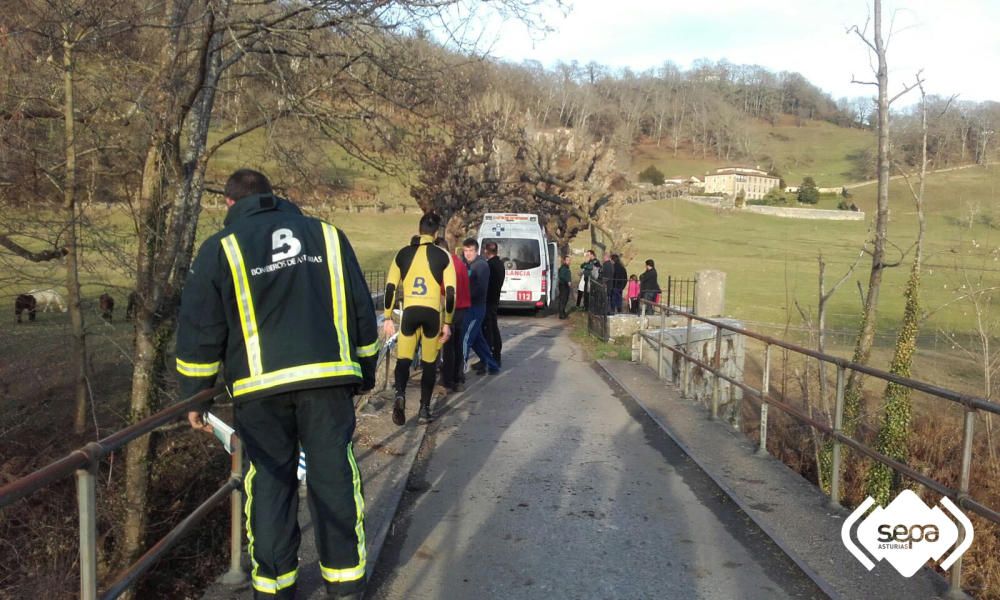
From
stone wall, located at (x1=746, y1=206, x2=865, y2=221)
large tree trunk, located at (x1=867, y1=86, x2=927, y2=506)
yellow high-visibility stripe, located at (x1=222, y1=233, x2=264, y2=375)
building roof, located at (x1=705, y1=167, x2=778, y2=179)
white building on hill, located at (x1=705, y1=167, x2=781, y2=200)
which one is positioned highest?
building roof, located at (x1=705, y1=167, x2=778, y2=179)

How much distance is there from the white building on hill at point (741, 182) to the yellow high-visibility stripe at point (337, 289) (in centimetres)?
10443

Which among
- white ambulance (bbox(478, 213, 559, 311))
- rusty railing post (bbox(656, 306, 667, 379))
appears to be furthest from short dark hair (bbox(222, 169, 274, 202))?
white ambulance (bbox(478, 213, 559, 311))

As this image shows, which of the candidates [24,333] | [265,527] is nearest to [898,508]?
[265,527]

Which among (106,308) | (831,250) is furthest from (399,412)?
(831,250)

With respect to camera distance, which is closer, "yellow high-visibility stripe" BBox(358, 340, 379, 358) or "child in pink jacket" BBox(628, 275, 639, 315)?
"yellow high-visibility stripe" BBox(358, 340, 379, 358)

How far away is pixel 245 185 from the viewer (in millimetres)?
3807

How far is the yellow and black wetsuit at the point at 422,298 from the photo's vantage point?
7.91 metres

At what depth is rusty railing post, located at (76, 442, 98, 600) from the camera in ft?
9.30

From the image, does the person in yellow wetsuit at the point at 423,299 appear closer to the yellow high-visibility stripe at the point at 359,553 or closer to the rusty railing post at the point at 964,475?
the yellow high-visibility stripe at the point at 359,553

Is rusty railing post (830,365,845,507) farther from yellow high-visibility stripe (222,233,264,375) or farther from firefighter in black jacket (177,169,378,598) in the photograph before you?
yellow high-visibility stripe (222,233,264,375)

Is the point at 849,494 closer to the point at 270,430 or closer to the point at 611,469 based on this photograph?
the point at 611,469

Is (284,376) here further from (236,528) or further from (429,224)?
(429,224)

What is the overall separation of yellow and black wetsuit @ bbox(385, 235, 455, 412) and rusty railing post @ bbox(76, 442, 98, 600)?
4971 mm

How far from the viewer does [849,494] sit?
12844 mm
